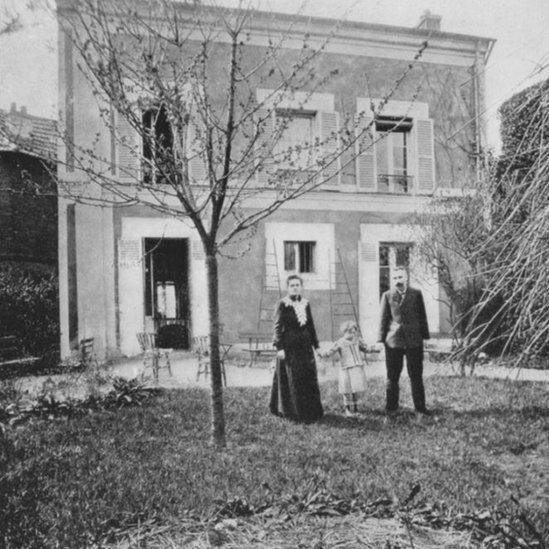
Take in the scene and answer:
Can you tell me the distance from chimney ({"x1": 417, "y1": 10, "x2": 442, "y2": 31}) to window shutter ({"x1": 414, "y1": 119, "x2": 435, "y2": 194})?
271 centimetres

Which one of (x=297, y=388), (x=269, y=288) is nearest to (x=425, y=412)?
(x=297, y=388)

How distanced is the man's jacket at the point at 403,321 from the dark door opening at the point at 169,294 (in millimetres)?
7457

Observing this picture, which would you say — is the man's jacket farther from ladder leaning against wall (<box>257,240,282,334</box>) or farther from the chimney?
the chimney

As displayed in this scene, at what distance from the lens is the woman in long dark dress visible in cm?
645

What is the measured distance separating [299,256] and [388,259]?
2.22 metres

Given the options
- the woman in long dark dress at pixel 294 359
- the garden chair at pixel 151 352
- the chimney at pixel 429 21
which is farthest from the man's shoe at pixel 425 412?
the chimney at pixel 429 21

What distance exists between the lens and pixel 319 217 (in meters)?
13.1

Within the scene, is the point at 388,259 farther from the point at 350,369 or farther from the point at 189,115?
the point at 189,115

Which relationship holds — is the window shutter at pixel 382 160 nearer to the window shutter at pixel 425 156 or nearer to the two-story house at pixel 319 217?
the two-story house at pixel 319 217

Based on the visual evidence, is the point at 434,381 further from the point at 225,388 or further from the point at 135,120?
the point at 135,120

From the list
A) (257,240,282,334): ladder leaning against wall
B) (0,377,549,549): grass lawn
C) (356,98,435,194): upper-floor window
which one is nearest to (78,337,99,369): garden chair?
(257,240,282,334): ladder leaning against wall

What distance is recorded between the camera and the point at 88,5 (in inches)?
181

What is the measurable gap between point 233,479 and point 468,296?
723 centimetres

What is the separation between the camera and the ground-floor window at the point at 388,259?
13430 mm
